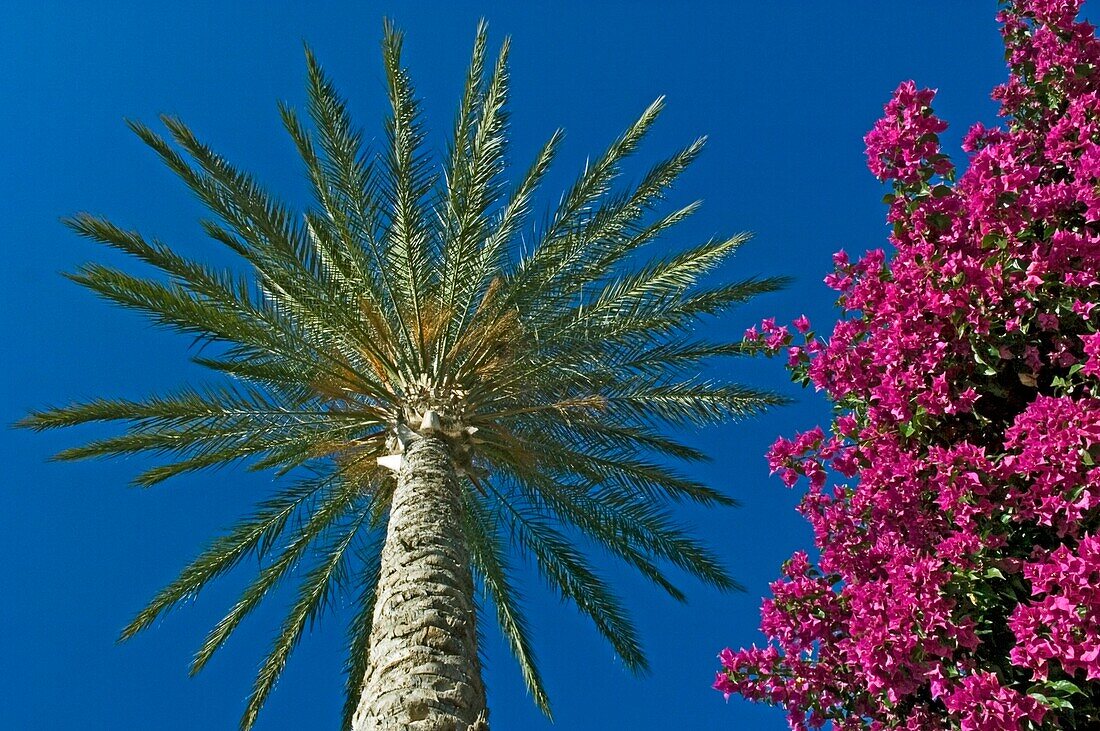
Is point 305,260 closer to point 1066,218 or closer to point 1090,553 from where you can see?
point 1066,218

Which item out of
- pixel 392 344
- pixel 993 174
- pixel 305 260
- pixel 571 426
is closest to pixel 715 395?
pixel 571 426

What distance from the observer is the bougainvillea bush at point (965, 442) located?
11.9ft

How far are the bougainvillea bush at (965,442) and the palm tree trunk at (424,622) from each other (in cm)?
176

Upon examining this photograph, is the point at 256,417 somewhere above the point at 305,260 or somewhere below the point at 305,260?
below

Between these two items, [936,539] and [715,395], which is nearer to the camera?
[936,539]

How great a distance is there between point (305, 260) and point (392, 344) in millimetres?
1066

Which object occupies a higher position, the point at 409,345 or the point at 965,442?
the point at 409,345

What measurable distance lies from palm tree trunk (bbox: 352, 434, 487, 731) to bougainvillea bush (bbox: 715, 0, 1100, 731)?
5.77 feet

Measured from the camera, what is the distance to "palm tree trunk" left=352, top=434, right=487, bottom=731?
5.28 m

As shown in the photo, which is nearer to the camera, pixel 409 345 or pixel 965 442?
pixel 965 442

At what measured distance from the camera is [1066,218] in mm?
4348

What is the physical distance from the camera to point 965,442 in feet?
13.2

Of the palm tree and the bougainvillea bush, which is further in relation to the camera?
the palm tree

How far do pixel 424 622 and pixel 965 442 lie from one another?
133 inches
